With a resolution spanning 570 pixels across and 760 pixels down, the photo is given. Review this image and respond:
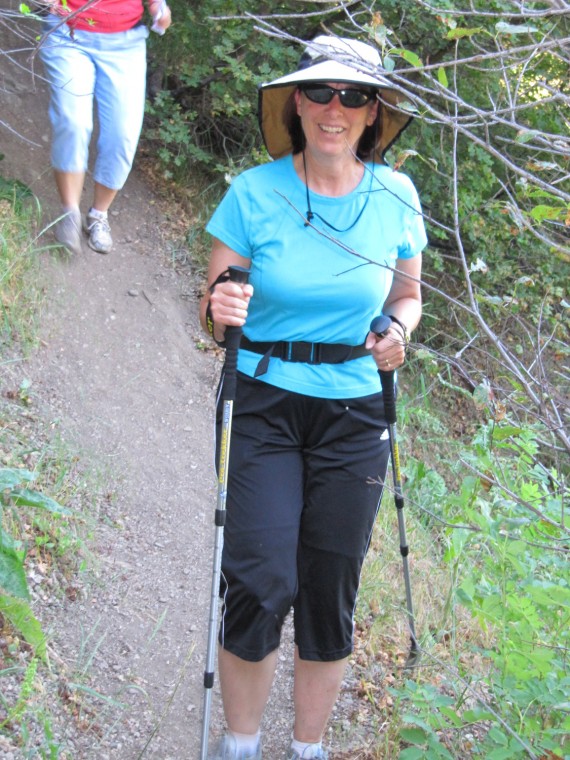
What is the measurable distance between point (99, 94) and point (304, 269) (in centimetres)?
340

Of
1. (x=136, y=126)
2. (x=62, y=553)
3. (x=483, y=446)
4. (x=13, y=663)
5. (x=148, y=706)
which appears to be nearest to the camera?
(x=13, y=663)

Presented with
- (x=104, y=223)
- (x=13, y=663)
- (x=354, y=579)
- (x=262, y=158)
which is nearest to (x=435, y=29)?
(x=262, y=158)

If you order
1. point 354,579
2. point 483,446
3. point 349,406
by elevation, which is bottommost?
point 483,446

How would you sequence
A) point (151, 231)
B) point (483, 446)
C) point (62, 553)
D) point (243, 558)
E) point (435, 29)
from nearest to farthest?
point (243, 558)
point (62, 553)
point (483, 446)
point (435, 29)
point (151, 231)

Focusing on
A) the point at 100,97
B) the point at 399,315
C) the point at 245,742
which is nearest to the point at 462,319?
the point at 100,97

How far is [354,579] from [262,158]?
4461 millimetres

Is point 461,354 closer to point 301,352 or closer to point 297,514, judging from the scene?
point 301,352

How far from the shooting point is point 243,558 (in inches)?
113

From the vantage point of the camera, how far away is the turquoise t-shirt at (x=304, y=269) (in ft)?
9.68

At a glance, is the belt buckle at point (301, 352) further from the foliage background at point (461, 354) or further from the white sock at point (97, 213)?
the white sock at point (97, 213)

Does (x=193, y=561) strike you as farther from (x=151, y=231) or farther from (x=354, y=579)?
(x=151, y=231)

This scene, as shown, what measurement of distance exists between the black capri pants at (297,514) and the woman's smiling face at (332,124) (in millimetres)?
803

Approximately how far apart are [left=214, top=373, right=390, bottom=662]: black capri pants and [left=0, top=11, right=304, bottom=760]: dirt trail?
0.72 m

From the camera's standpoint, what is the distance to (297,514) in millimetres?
2949
